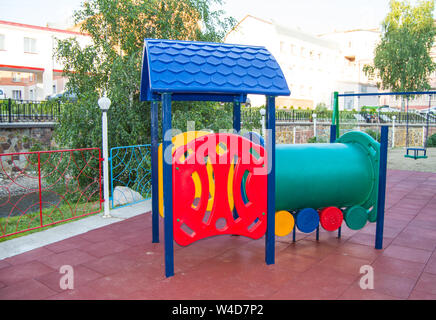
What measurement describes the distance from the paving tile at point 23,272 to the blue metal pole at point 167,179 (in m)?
1.28

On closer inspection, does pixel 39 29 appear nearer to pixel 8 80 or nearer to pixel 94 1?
pixel 8 80

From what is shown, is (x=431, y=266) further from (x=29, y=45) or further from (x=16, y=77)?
(x=16, y=77)

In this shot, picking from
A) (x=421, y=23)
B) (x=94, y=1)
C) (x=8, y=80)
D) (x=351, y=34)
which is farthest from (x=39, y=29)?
(x=351, y=34)

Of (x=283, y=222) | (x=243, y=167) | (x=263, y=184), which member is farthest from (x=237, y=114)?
(x=283, y=222)

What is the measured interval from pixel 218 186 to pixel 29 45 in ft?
90.5

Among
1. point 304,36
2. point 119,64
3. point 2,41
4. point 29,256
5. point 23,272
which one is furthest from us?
point 304,36

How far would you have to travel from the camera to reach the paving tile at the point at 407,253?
4.29 metres

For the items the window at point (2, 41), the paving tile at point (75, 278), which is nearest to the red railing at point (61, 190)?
the paving tile at point (75, 278)

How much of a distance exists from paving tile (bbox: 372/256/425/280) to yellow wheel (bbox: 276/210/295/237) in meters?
1.00

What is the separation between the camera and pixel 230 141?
3.98 metres

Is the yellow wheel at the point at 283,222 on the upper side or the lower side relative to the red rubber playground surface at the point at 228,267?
upper

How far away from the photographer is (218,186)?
4.00 meters

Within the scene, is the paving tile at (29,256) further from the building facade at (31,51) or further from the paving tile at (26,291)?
the building facade at (31,51)

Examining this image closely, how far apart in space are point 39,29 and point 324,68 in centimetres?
2645
